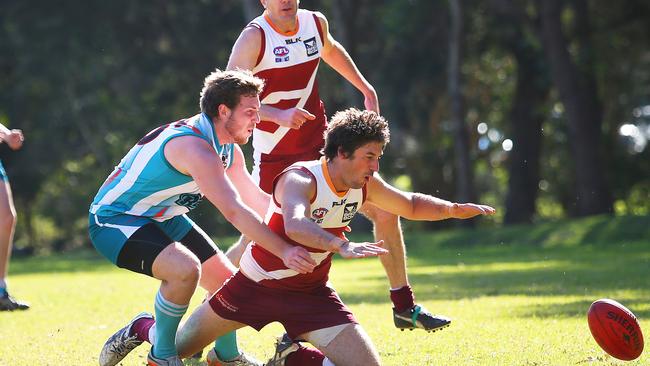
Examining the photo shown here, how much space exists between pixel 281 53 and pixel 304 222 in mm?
2604

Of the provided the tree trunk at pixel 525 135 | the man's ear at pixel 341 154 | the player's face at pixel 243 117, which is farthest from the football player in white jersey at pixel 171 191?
the tree trunk at pixel 525 135

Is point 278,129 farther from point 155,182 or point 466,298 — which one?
point 466,298

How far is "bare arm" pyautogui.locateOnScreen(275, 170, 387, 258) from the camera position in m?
5.35

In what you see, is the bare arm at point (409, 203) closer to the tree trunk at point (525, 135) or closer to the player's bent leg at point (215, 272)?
the player's bent leg at point (215, 272)

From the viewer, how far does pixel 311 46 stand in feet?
27.0

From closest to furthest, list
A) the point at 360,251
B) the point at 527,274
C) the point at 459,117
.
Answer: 1. the point at 360,251
2. the point at 527,274
3. the point at 459,117

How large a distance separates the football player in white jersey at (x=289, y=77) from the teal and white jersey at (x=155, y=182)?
1314 mm

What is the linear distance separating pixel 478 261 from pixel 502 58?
56.8 feet

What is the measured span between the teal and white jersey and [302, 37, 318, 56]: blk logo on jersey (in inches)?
65.9

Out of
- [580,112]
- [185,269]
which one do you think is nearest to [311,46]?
[185,269]

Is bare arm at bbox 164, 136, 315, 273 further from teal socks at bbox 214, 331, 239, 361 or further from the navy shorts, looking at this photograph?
teal socks at bbox 214, 331, 239, 361

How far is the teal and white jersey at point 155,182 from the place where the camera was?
6453 millimetres

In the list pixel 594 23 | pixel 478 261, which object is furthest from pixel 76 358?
pixel 594 23

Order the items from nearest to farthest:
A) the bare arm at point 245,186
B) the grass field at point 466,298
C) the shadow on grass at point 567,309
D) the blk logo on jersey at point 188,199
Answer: the blk logo on jersey at point 188,199, the bare arm at point 245,186, the grass field at point 466,298, the shadow on grass at point 567,309
